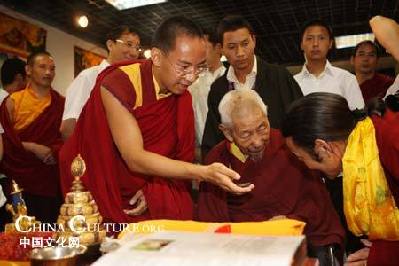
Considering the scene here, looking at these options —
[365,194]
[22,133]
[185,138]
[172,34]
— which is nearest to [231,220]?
[185,138]

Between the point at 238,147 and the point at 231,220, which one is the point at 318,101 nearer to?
the point at 238,147

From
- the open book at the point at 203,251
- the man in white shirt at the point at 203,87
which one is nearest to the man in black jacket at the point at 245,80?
the man in white shirt at the point at 203,87

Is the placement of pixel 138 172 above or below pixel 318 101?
below

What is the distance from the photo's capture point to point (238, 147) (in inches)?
84.7

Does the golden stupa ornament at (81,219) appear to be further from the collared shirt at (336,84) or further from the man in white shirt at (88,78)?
the collared shirt at (336,84)

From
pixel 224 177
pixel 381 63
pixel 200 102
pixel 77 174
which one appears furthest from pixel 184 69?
pixel 381 63

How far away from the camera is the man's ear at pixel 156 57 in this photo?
1.96 metres

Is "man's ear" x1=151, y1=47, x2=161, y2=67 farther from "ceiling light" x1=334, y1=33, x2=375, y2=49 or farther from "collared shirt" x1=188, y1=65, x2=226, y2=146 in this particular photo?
"ceiling light" x1=334, y1=33, x2=375, y2=49

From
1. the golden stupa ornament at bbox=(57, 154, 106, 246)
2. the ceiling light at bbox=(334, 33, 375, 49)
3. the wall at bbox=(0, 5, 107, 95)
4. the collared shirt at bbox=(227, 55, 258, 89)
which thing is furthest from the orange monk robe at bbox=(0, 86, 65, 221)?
the ceiling light at bbox=(334, 33, 375, 49)

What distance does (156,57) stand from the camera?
1972 mm

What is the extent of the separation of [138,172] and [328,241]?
34.9 inches

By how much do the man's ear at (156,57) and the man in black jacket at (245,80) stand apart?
0.86 m

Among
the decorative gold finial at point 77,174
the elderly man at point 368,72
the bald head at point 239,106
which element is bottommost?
the decorative gold finial at point 77,174

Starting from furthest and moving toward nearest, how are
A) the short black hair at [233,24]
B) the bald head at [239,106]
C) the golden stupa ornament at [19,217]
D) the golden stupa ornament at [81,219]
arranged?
the short black hair at [233,24] < the bald head at [239,106] < the golden stupa ornament at [19,217] < the golden stupa ornament at [81,219]
